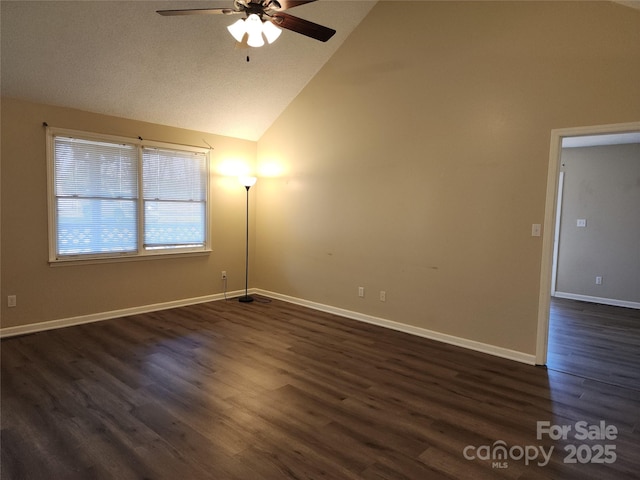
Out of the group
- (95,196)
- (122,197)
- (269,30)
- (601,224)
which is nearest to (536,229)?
(269,30)

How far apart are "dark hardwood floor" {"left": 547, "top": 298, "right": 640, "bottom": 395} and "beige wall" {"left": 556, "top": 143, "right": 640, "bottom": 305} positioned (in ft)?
1.53

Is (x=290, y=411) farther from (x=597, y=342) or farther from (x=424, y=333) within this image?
(x=597, y=342)

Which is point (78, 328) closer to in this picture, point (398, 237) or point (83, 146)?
point (83, 146)

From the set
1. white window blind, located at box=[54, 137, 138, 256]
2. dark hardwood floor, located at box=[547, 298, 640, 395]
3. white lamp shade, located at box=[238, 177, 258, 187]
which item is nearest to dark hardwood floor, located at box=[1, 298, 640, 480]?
dark hardwood floor, located at box=[547, 298, 640, 395]

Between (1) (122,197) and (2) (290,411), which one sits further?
(1) (122,197)

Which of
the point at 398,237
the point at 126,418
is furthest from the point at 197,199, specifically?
the point at 126,418

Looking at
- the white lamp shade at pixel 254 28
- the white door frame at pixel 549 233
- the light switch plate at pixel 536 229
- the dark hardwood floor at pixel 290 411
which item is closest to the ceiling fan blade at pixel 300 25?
the white lamp shade at pixel 254 28

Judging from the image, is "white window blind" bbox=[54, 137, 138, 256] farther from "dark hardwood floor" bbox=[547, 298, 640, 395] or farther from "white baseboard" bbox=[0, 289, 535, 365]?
"dark hardwood floor" bbox=[547, 298, 640, 395]

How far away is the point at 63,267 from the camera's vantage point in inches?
168

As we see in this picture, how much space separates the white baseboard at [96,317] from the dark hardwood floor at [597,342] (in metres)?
4.33

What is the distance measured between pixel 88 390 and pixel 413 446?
2322 millimetres

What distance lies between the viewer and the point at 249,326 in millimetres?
4469

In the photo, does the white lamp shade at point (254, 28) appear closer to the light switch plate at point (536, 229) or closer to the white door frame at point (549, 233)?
the white door frame at point (549, 233)

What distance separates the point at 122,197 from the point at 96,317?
1446 mm
